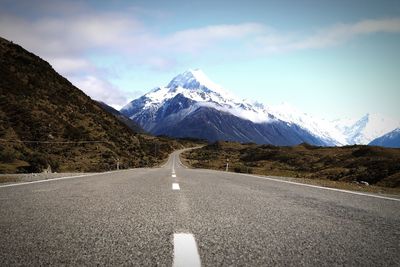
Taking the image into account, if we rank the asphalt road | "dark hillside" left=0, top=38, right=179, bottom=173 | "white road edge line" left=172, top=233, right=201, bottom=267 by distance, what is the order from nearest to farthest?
"white road edge line" left=172, top=233, right=201, bottom=267
the asphalt road
"dark hillside" left=0, top=38, right=179, bottom=173

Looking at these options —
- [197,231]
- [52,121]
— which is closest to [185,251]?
[197,231]

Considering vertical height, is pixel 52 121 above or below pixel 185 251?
above

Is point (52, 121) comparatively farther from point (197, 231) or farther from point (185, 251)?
point (185, 251)

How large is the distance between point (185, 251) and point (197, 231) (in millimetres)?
951

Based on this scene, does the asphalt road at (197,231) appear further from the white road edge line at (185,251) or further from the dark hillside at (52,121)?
the dark hillside at (52,121)

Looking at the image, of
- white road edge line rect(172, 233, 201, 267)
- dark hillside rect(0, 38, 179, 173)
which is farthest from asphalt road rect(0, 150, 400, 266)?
dark hillside rect(0, 38, 179, 173)

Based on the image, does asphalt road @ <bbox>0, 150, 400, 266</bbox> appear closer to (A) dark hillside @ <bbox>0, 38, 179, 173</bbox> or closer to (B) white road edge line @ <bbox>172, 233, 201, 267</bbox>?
(B) white road edge line @ <bbox>172, 233, 201, 267</bbox>

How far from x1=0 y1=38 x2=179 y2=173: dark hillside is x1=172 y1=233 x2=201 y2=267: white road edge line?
78.8ft

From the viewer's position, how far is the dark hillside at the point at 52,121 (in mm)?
39625

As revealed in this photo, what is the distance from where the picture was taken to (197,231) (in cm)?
459

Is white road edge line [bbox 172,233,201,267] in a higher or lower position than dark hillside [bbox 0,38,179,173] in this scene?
lower

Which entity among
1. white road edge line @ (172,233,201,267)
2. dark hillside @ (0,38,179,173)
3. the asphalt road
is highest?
dark hillside @ (0,38,179,173)

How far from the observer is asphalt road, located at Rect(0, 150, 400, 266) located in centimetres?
Result: 350

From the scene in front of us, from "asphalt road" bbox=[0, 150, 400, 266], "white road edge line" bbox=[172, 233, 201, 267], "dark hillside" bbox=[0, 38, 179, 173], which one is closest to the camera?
"white road edge line" bbox=[172, 233, 201, 267]
